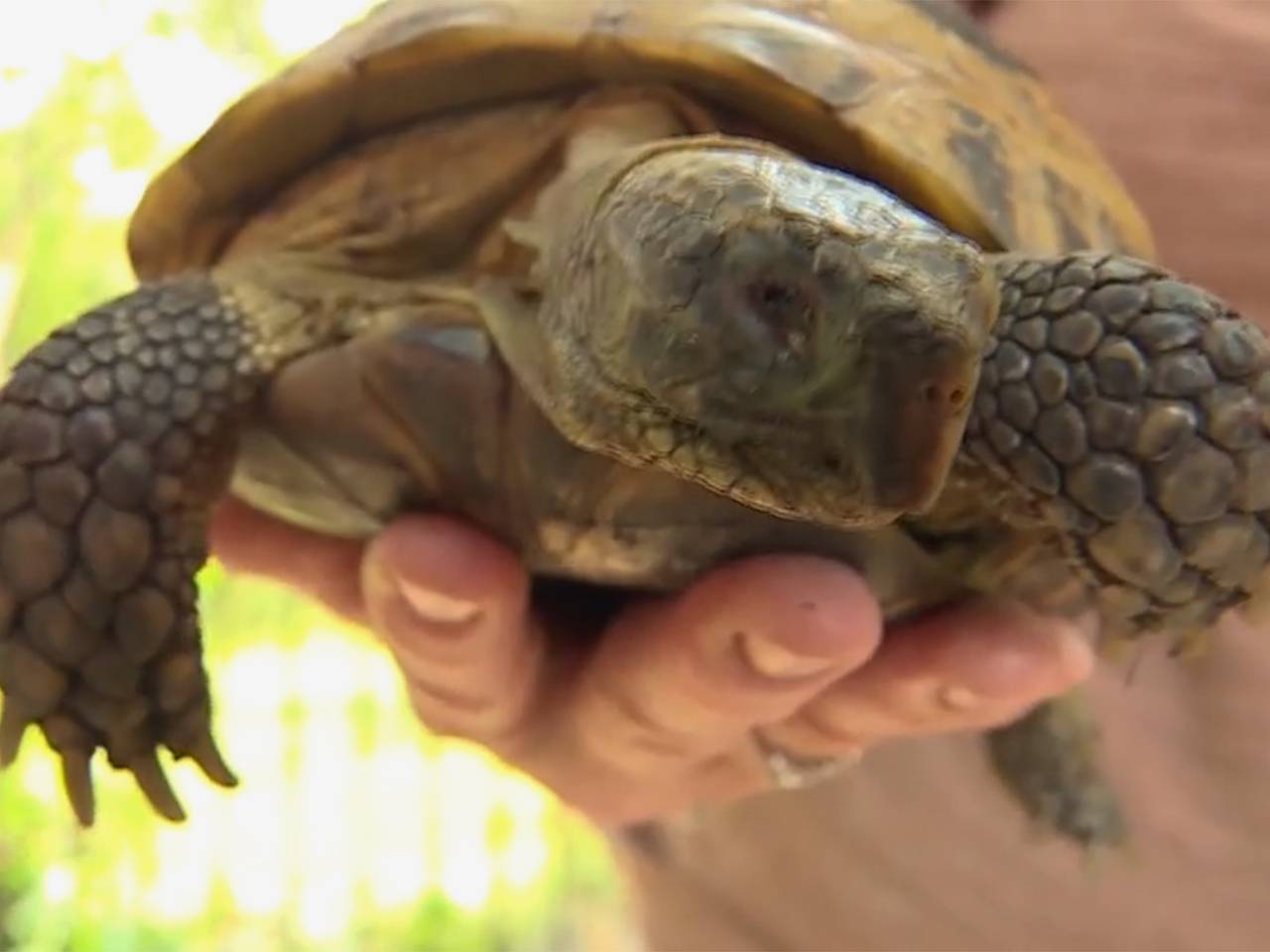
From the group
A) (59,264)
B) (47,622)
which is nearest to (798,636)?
(47,622)

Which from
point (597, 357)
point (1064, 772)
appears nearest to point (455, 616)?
point (597, 357)

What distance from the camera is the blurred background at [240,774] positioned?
2.57 meters

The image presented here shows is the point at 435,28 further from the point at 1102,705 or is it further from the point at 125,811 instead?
the point at 125,811

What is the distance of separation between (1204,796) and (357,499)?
34.9 inches

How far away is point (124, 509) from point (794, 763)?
21.8 inches

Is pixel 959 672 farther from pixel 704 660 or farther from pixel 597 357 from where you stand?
pixel 597 357

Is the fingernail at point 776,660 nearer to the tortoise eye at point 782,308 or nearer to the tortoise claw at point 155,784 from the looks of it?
the tortoise eye at point 782,308

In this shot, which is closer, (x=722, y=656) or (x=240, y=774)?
(x=722, y=656)

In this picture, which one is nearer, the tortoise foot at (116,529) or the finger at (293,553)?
the tortoise foot at (116,529)

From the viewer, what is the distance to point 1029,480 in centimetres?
96

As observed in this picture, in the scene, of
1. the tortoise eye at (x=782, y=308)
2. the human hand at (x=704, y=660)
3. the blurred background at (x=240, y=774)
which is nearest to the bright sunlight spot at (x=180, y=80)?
the blurred background at (x=240, y=774)

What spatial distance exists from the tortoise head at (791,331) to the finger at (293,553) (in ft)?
1.90

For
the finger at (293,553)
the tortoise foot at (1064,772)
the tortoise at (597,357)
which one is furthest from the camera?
the tortoise foot at (1064,772)

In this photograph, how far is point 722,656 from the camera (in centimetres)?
103
